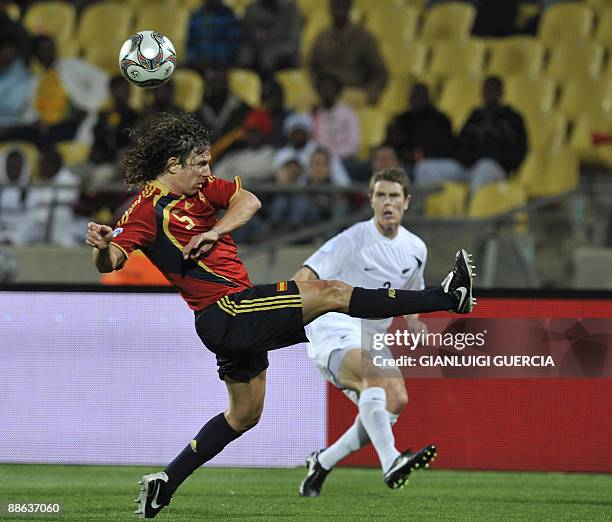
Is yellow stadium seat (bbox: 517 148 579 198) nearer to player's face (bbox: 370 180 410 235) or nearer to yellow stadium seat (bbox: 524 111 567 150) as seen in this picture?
yellow stadium seat (bbox: 524 111 567 150)

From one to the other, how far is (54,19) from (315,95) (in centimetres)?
376

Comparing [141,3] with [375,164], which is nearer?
[375,164]

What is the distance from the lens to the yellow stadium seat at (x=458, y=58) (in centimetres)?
1359

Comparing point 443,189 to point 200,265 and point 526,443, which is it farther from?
point 200,265

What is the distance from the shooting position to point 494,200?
11.6 meters

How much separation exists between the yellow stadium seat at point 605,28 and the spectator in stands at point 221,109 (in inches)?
164

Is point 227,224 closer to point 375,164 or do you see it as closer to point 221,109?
point 375,164

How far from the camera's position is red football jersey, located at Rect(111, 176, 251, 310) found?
577 centimetres

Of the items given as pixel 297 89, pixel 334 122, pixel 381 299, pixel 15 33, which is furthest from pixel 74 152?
pixel 381 299

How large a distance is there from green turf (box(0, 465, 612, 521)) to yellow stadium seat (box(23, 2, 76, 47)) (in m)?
A: 7.49

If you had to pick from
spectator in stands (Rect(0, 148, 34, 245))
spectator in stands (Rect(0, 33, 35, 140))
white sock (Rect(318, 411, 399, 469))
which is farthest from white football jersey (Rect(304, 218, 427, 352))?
spectator in stands (Rect(0, 33, 35, 140))

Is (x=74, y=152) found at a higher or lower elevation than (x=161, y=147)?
lower

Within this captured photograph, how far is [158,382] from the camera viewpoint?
8.43 meters

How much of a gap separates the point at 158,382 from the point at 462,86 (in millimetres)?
6179
